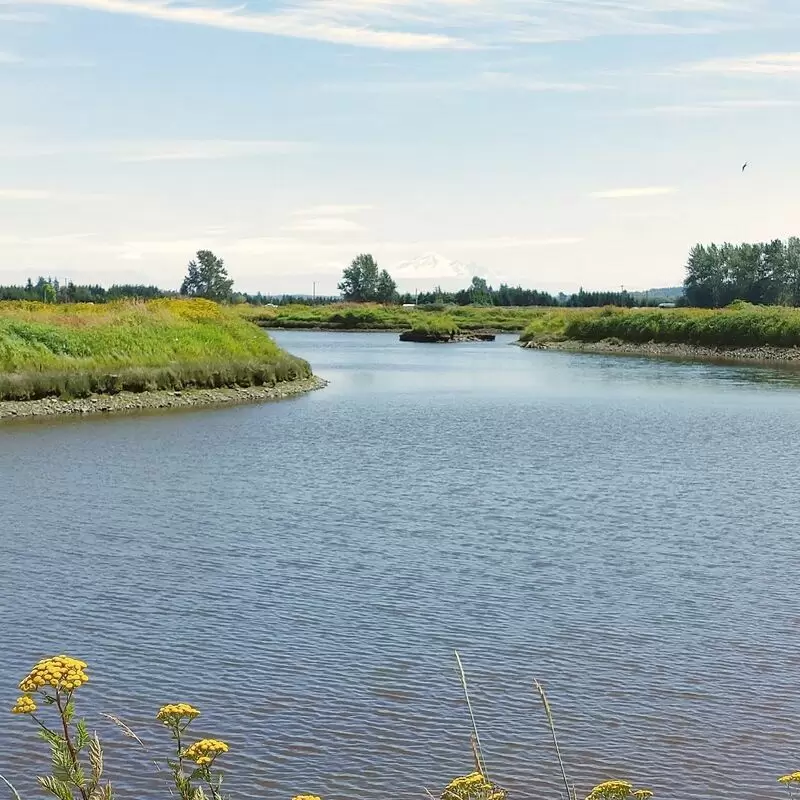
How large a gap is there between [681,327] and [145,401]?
62.9 metres

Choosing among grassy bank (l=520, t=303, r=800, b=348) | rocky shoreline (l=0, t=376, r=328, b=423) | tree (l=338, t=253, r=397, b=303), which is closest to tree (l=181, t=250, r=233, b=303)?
tree (l=338, t=253, r=397, b=303)

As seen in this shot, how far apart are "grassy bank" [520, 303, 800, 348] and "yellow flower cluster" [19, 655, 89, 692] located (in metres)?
83.1

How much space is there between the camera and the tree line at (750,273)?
14438 cm

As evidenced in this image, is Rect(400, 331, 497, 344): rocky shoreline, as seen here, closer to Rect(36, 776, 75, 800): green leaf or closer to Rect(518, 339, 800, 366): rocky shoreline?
Rect(518, 339, 800, 366): rocky shoreline

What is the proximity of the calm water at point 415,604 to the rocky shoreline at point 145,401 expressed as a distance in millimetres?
6702

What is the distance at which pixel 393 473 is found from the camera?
87.9ft

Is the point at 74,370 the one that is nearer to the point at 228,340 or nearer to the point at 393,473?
the point at 228,340

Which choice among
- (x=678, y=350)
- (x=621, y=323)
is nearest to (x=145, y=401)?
(x=678, y=350)

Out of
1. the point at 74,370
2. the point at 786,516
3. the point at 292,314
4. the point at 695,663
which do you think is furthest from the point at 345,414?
the point at 292,314

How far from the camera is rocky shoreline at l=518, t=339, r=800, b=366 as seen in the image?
275 ft

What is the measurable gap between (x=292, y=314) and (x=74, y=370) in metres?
107

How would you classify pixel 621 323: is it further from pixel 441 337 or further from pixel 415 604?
pixel 415 604

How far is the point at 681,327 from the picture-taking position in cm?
9662

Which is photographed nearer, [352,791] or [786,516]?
[352,791]
